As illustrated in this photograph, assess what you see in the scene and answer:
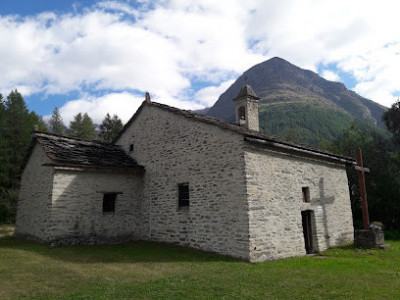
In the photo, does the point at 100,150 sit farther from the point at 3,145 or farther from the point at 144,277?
the point at 3,145

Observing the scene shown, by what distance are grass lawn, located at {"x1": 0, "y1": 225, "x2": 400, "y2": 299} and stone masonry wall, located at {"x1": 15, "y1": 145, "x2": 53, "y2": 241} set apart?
5.54 feet

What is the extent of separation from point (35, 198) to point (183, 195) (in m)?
7.33

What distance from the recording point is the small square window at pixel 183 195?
40.2 feet

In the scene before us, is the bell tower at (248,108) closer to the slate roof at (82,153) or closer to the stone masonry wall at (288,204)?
the stone masonry wall at (288,204)

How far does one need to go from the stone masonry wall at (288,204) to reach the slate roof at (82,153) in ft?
21.8

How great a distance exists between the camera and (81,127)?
1708 inches

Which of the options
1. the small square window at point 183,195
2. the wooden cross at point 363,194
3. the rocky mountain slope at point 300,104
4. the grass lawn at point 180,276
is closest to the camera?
the grass lawn at point 180,276

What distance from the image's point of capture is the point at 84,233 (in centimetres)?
1221

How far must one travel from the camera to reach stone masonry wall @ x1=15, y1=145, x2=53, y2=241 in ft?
40.1

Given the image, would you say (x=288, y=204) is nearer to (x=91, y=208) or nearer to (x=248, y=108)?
(x=91, y=208)

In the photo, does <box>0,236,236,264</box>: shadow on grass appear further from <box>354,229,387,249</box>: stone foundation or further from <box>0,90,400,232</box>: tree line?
<box>0,90,400,232</box>: tree line

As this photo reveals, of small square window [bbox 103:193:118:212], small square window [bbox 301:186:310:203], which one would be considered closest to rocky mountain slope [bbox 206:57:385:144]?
small square window [bbox 301:186:310:203]

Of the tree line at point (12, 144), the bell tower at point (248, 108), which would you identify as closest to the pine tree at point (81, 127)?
the tree line at point (12, 144)

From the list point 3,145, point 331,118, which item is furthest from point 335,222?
point 331,118
